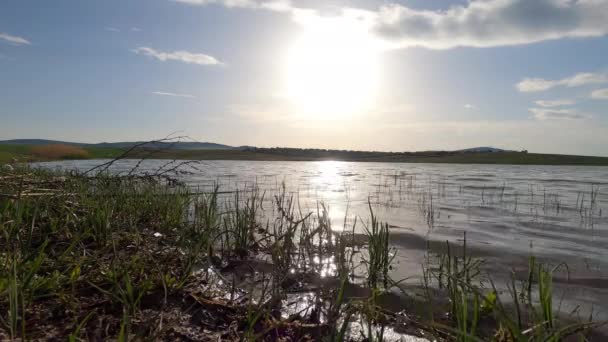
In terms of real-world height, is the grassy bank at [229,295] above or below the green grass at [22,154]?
below

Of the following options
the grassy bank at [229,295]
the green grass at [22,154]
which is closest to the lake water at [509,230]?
the grassy bank at [229,295]

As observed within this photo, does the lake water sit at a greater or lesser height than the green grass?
lesser

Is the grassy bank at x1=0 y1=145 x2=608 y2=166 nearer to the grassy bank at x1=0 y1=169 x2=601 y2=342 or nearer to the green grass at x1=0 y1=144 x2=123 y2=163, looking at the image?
the green grass at x1=0 y1=144 x2=123 y2=163

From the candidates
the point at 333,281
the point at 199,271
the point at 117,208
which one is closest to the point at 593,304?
the point at 333,281

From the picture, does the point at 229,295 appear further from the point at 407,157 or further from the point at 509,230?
the point at 407,157

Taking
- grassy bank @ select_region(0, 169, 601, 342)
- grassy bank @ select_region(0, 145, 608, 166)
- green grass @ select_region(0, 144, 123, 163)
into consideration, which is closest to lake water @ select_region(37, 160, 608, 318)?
grassy bank @ select_region(0, 169, 601, 342)

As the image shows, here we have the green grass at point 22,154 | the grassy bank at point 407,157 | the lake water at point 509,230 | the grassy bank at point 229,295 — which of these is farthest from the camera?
the grassy bank at point 407,157

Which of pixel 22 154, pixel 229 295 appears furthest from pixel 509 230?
pixel 22 154

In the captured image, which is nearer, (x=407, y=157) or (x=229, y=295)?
(x=229, y=295)

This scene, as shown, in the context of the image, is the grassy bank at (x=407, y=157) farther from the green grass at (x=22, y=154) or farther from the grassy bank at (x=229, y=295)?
the grassy bank at (x=229, y=295)

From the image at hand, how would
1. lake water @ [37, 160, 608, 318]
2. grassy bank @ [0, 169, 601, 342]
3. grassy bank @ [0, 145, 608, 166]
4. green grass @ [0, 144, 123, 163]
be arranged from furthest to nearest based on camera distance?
grassy bank @ [0, 145, 608, 166]
green grass @ [0, 144, 123, 163]
lake water @ [37, 160, 608, 318]
grassy bank @ [0, 169, 601, 342]

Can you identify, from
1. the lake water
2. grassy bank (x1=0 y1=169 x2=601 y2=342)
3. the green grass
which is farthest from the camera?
the green grass

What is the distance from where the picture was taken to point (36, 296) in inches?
107

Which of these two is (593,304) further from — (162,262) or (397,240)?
(162,262)
